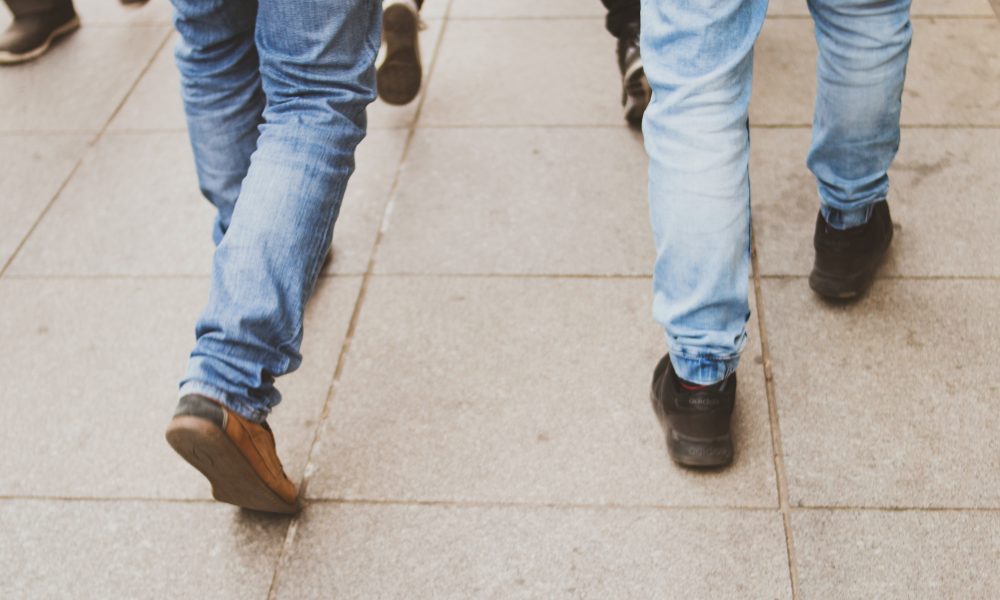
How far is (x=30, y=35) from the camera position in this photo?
3869 millimetres

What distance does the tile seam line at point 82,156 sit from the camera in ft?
9.64

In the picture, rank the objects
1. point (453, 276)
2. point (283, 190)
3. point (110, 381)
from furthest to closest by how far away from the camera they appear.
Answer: point (453, 276)
point (110, 381)
point (283, 190)

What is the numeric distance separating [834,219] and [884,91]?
0.38 meters

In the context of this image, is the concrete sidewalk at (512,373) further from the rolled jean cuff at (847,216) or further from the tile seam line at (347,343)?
the rolled jean cuff at (847,216)

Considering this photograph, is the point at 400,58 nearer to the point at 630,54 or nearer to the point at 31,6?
the point at 630,54

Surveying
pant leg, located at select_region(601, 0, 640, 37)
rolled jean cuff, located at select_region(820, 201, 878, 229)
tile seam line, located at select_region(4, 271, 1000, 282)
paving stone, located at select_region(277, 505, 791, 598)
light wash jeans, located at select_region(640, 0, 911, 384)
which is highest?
light wash jeans, located at select_region(640, 0, 911, 384)

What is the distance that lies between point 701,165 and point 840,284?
2.82ft

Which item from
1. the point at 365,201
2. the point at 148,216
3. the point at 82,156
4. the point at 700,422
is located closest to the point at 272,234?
the point at 700,422

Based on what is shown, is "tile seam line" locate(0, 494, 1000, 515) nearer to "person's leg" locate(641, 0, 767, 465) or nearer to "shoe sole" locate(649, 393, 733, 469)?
"shoe sole" locate(649, 393, 733, 469)

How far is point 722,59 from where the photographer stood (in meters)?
1.64

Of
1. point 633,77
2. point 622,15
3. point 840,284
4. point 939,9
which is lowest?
point 939,9

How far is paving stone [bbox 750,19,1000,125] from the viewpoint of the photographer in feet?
10.3

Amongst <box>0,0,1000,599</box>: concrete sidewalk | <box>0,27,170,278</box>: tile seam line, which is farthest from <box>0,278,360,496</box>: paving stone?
<box>0,27,170,278</box>: tile seam line

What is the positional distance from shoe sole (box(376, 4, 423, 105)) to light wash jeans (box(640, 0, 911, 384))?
1.41 m
